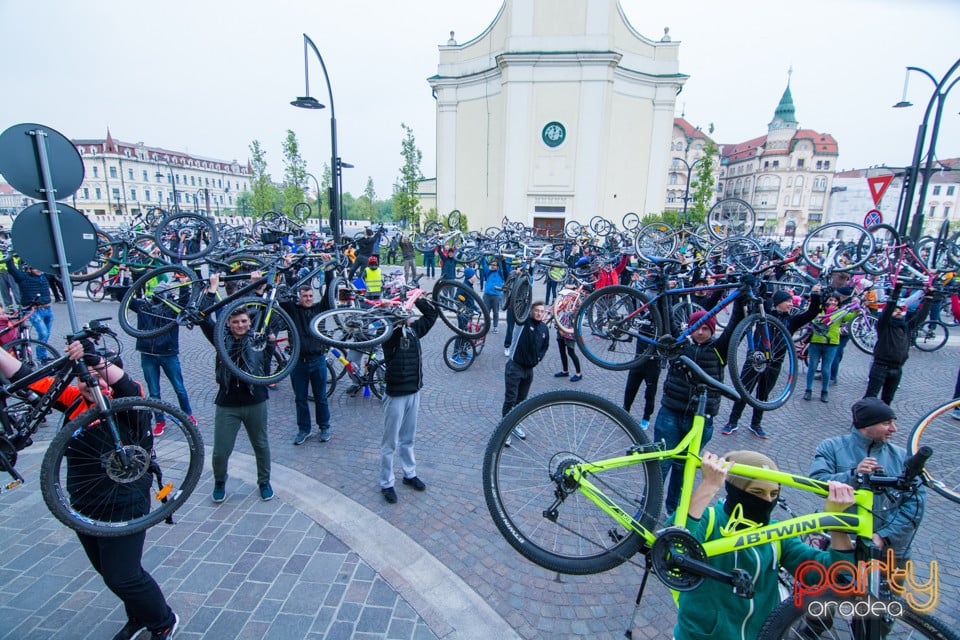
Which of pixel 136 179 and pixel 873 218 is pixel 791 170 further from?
pixel 136 179

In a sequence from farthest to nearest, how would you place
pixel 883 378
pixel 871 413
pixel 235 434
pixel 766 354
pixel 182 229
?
pixel 182 229 < pixel 883 378 < pixel 766 354 < pixel 235 434 < pixel 871 413

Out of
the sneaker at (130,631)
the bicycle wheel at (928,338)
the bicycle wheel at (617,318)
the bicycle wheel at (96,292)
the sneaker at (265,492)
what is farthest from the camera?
the bicycle wheel at (96,292)

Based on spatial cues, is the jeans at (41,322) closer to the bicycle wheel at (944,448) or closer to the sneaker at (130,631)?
the sneaker at (130,631)

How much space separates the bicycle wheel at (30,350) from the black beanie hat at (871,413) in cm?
969

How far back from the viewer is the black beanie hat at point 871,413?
121 inches

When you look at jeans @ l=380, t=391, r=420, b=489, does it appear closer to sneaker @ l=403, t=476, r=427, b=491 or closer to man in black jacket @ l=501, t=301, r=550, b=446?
sneaker @ l=403, t=476, r=427, b=491

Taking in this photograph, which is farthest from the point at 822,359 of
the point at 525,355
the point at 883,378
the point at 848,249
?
the point at 525,355

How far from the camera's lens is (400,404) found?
4.85 metres

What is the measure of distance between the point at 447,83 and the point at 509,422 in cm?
4034

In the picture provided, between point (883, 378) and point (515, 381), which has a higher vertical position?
point (883, 378)

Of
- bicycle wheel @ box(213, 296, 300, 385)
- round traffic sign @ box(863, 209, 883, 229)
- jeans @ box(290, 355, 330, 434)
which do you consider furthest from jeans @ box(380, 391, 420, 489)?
round traffic sign @ box(863, 209, 883, 229)

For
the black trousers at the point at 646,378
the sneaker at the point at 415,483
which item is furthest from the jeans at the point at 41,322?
the black trousers at the point at 646,378

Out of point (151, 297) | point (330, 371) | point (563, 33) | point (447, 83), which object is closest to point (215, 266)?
point (151, 297)

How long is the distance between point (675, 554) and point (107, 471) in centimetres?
360
